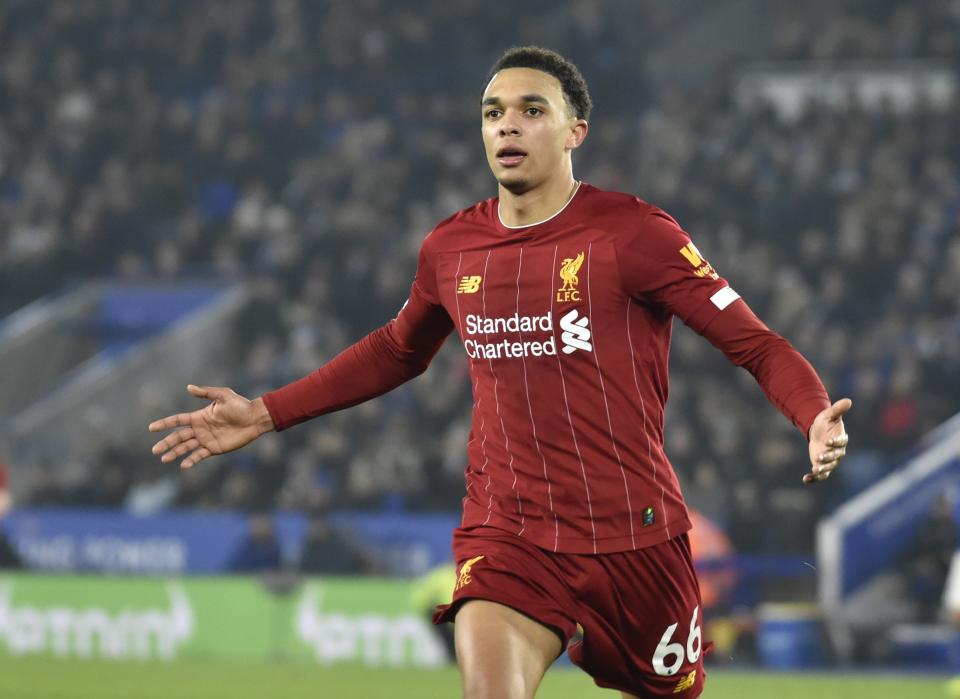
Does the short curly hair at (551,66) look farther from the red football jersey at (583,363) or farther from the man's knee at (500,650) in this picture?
the man's knee at (500,650)

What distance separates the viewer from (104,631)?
1636 cm

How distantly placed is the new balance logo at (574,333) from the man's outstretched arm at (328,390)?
2.28 feet

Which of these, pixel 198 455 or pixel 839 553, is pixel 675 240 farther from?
pixel 839 553

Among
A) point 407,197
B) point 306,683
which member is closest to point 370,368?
point 306,683

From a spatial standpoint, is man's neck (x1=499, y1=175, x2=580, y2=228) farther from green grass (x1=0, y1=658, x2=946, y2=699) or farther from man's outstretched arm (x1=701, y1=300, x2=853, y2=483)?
green grass (x1=0, y1=658, x2=946, y2=699)

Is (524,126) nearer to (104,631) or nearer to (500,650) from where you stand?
(500,650)

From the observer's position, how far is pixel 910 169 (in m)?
20.6

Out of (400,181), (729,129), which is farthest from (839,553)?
(400,181)

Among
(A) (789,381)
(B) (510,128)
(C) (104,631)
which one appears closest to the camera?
(A) (789,381)

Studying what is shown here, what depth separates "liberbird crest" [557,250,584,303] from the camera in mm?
5133

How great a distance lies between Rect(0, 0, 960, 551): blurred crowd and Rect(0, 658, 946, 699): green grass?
293 centimetres

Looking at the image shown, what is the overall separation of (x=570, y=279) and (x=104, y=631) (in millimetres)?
12226

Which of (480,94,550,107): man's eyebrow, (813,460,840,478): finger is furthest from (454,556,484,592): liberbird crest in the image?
(480,94,550,107): man's eyebrow

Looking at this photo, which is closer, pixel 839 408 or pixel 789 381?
pixel 839 408
